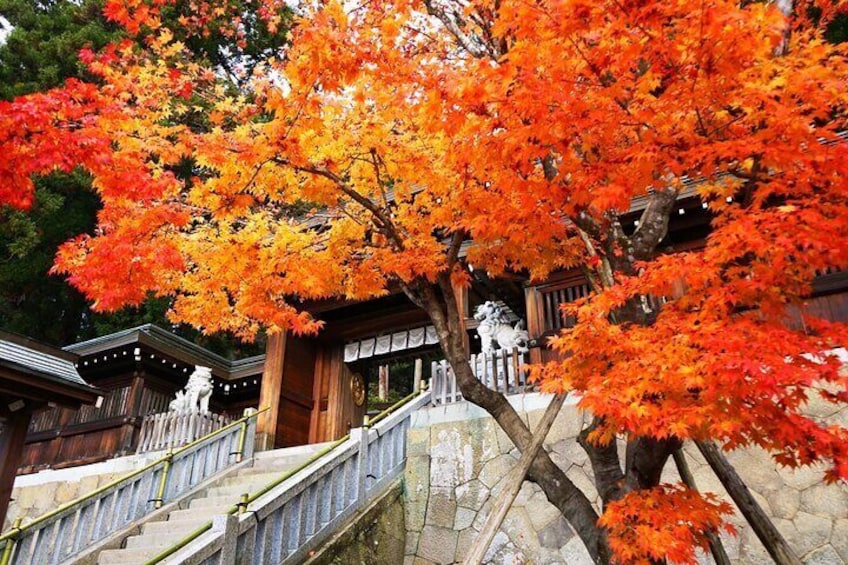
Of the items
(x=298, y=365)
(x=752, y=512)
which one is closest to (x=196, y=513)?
(x=298, y=365)

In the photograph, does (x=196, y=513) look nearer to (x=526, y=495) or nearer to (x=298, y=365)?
(x=526, y=495)

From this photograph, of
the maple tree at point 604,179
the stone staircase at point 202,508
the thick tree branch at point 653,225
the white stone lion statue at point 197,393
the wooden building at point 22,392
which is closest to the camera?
the maple tree at point 604,179

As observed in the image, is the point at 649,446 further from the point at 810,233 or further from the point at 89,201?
the point at 89,201

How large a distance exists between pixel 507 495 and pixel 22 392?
268 inches

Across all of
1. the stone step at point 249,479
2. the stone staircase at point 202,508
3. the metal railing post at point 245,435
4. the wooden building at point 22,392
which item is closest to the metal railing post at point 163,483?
the stone staircase at point 202,508

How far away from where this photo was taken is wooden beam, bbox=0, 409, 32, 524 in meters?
7.70

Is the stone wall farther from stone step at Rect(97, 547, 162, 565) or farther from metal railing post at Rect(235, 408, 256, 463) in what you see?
metal railing post at Rect(235, 408, 256, 463)

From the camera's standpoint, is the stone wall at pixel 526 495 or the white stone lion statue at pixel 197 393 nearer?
the stone wall at pixel 526 495

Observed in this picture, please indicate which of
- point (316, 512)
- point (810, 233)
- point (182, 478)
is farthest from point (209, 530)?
point (810, 233)

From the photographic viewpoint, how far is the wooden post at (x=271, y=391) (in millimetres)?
13867

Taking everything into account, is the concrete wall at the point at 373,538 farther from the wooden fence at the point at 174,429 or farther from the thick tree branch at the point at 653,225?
the wooden fence at the point at 174,429

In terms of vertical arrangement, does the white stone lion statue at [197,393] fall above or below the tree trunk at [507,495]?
above

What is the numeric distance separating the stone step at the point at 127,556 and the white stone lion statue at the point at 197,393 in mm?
8080

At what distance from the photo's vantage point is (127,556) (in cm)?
841
